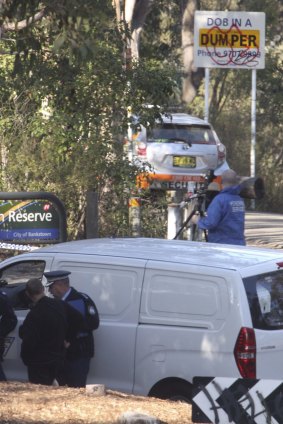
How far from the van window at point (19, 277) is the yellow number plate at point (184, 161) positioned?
10.7 meters

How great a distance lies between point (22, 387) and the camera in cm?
761

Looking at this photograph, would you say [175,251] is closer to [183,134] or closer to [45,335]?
[45,335]

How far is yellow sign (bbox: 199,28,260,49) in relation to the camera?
25078 mm

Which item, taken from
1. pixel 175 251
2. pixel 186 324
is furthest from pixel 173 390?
pixel 175 251

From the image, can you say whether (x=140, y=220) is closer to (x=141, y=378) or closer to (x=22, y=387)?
(x=141, y=378)

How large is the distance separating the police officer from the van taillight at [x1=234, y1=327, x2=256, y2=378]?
1296 mm

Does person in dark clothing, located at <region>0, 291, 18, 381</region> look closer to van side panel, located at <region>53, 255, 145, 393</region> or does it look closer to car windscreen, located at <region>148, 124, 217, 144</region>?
van side panel, located at <region>53, 255, 145, 393</region>

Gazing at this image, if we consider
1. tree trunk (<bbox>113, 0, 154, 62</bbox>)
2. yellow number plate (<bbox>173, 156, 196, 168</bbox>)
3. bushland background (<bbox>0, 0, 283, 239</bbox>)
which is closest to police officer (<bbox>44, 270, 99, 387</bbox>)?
bushland background (<bbox>0, 0, 283, 239</bbox>)

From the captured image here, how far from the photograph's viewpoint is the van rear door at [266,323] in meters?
8.13

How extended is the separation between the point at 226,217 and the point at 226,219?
0.08ft

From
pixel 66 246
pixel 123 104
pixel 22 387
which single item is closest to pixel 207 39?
pixel 123 104

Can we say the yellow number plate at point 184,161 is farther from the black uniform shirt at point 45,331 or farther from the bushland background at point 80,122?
the black uniform shirt at point 45,331

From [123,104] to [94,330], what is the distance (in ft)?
23.5

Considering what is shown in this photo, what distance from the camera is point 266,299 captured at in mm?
8344
